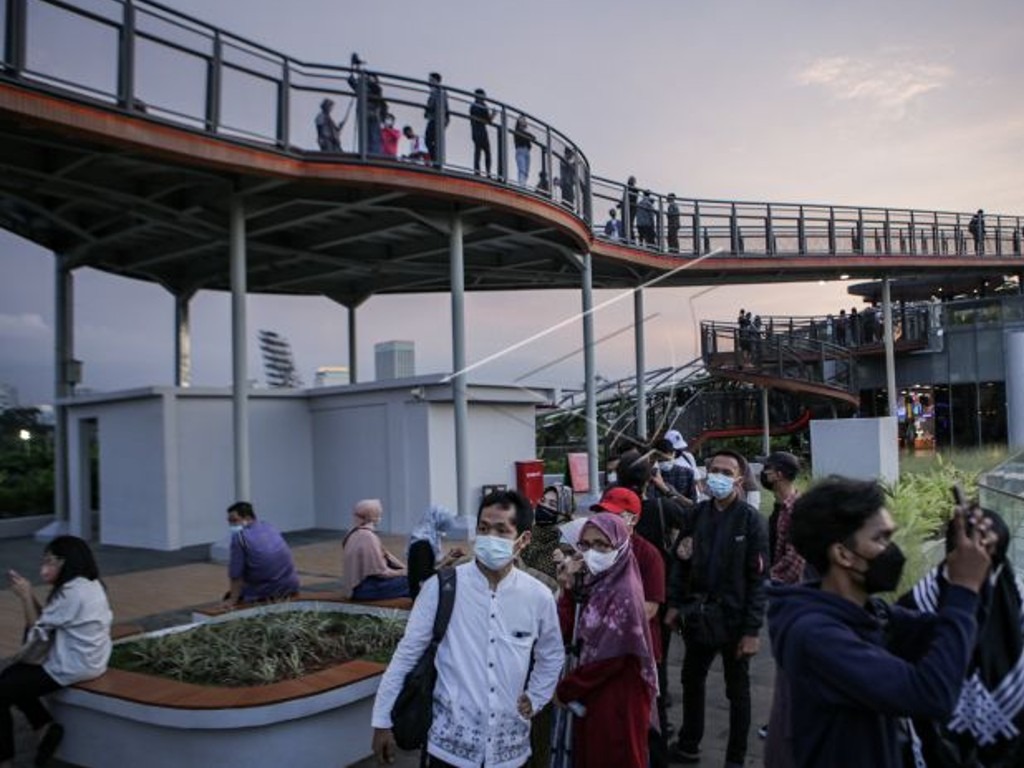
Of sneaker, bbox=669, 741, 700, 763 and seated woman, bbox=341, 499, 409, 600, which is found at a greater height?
seated woman, bbox=341, 499, 409, 600

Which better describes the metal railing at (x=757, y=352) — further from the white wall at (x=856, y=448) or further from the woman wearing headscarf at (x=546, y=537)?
the woman wearing headscarf at (x=546, y=537)

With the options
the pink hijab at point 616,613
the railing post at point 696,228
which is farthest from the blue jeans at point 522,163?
the pink hijab at point 616,613

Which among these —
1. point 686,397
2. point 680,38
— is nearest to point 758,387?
point 686,397

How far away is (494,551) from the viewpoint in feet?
10.5

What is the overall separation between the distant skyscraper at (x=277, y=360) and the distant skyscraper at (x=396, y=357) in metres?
5.72

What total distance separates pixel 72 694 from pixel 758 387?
75.7ft

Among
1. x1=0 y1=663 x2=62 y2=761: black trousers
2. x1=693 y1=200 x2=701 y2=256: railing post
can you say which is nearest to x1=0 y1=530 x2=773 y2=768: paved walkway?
x1=0 y1=663 x2=62 y2=761: black trousers

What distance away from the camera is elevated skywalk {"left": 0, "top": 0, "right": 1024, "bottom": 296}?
9.76 m

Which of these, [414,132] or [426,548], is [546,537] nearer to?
[426,548]

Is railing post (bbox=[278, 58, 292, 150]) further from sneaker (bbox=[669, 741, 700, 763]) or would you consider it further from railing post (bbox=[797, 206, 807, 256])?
railing post (bbox=[797, 206, 807, 256])

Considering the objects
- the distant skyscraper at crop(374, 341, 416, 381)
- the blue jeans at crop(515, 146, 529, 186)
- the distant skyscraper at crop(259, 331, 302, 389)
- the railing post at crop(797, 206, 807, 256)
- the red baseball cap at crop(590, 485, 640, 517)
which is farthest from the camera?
the distant skyscraper at crop(259, 331, 302, 389)

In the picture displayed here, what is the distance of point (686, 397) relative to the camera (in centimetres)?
2594

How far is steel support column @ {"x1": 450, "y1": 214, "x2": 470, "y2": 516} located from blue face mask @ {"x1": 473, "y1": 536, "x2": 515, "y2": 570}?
10.2m

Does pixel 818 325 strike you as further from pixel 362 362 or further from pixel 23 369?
pixel 23 369
